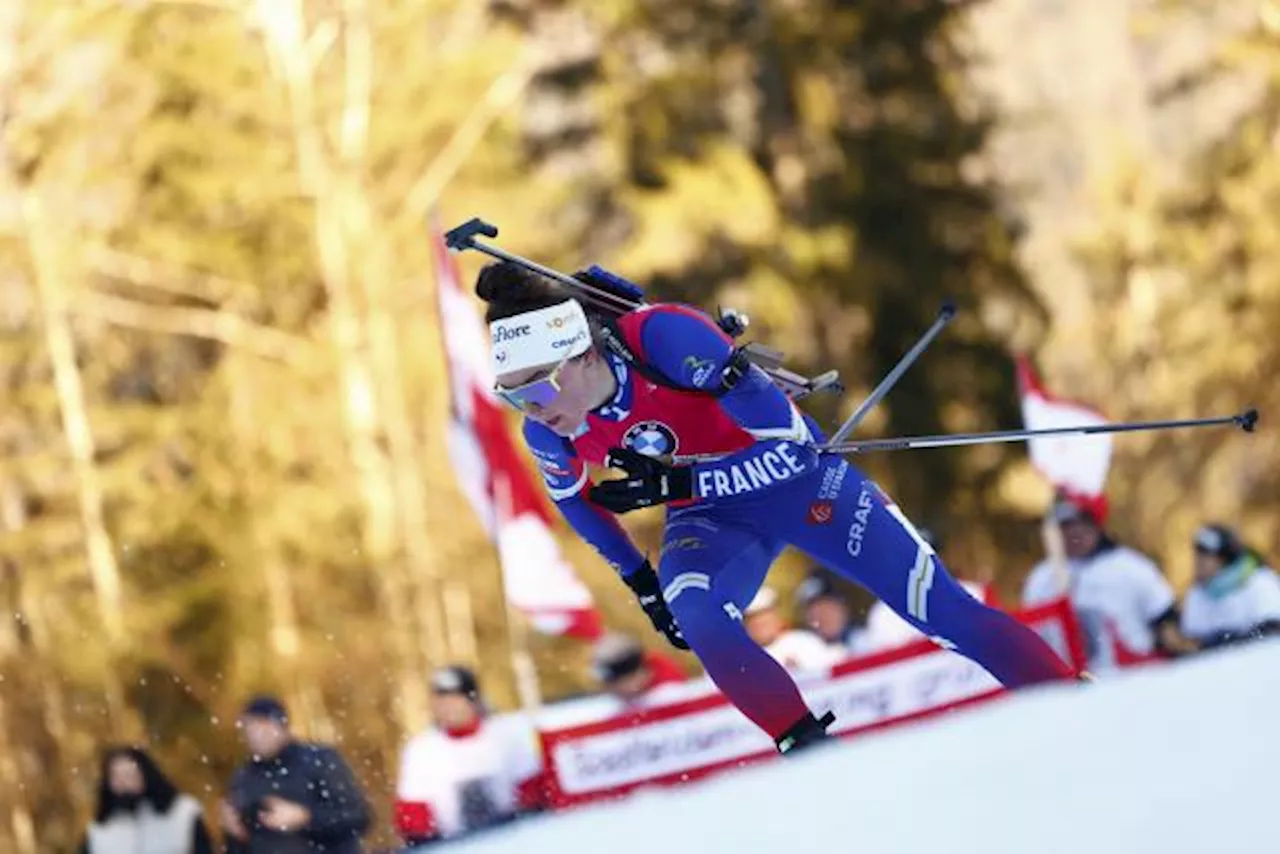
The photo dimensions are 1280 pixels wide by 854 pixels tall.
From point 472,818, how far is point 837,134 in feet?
45.5

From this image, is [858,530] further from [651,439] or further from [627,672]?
[627,672]

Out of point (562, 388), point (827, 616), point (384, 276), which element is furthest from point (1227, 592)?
point (384, 276)

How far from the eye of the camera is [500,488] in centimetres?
1101

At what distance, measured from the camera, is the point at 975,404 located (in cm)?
2108

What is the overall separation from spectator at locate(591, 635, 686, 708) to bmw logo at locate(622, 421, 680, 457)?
3222 mm

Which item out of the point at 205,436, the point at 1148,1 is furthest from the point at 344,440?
the point at 1148,1

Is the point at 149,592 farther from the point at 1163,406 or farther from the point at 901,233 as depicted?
the point at 1163,406

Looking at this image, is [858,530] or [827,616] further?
[827,616]

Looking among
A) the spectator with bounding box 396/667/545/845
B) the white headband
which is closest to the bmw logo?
the white headband

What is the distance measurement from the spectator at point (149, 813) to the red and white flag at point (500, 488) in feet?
9.04

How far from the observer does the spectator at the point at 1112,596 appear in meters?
9.11

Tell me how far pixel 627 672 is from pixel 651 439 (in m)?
3.34

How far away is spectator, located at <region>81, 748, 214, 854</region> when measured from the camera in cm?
801

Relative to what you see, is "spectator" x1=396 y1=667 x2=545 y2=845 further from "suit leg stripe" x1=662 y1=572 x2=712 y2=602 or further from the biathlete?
"suit leg stripe" x1=662 y1=572 x2=712 y2=602
